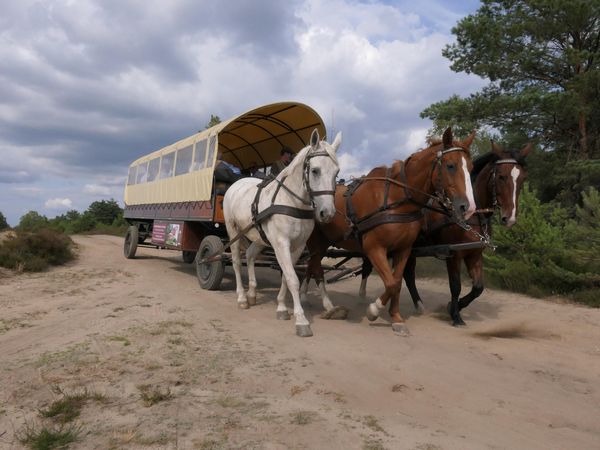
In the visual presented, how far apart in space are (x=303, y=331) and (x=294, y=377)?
1.16m

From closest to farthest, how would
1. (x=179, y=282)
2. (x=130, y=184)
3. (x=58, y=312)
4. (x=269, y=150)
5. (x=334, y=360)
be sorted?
(x=334, y=360)
(x=58, y=312)
(x=179, y=282)
(x=269, y=150)
(x=130, y=184)

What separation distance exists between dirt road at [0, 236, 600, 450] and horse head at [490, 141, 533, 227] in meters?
1.34

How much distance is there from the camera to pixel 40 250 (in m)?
9.95

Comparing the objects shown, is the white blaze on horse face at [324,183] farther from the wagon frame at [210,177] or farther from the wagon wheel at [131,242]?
the wagon wheel at [131,242]

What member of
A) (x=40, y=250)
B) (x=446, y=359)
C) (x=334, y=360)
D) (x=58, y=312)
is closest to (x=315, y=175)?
(x=334, y=360)

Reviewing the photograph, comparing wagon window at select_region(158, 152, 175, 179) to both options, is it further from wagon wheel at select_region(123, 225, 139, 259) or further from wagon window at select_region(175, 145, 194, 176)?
wagon wheel at select_region(123, 225, 139, 259)

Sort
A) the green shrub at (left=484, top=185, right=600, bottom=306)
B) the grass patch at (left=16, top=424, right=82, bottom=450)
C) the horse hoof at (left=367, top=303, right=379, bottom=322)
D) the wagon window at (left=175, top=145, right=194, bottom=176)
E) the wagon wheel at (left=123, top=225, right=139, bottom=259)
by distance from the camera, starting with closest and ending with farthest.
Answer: the grass patch at (left=16, top=424, right=82, bottom=450) → the horse hoof at (left=367, top=303, right=379, bottom=322) → the green shrub at (left=484, top=185, right=600, bottom=306) → the wagon window at (left=175, top=145, right=194, bottom=176) → the wagon wheel at (left=123, top=225, right=139, bottom=259)

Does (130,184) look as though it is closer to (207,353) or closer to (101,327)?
(101,327)

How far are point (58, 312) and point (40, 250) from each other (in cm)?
570

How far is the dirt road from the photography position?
2.30 metres

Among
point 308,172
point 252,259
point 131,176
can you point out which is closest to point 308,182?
point 308,172

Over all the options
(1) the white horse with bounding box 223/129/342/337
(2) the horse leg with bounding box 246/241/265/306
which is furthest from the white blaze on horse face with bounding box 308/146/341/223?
(2) the horse leg with bounding box 246/241/265/306

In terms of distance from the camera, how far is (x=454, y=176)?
4129mm

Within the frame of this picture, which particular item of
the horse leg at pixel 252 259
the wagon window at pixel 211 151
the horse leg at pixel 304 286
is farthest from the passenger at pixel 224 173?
the horse leg at pixel 304 286
